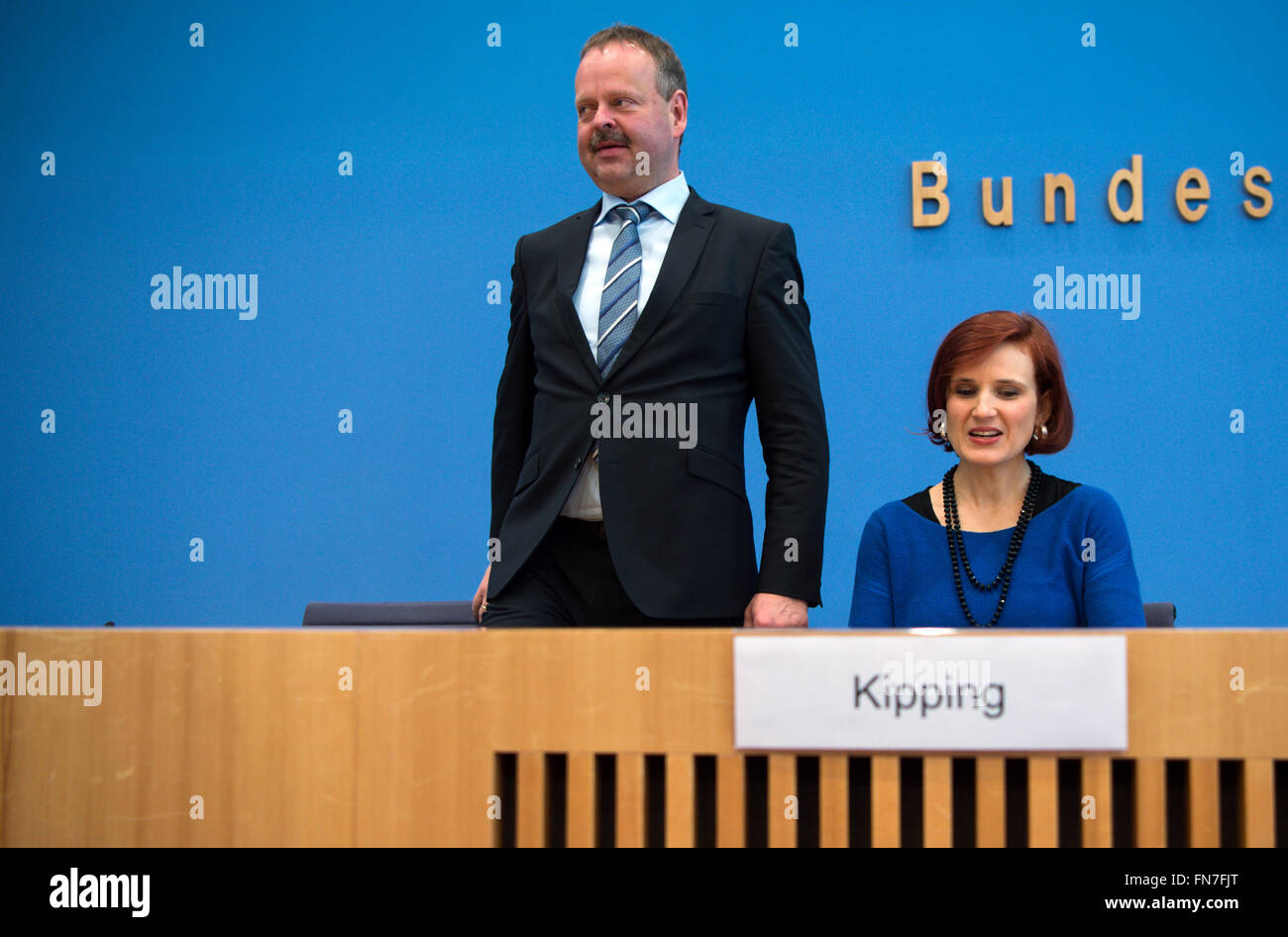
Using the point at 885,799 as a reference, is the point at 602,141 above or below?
above

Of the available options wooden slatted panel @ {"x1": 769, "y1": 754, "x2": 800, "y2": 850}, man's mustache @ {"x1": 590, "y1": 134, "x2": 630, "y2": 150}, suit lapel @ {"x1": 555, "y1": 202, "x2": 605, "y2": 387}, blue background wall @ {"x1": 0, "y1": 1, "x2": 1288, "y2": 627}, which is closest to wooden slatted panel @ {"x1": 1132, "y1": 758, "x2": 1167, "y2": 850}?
wooden slatted panel @ {"x1": 769, "y1": 754, "x2": 800, "y2": 850}

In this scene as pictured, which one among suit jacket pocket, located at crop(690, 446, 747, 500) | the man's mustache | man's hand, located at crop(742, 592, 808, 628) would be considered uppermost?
the man's mustache

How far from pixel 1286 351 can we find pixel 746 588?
6.52 ft

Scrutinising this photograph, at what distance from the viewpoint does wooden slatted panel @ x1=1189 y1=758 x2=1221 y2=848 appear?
74 cm

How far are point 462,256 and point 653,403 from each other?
1.75 metres

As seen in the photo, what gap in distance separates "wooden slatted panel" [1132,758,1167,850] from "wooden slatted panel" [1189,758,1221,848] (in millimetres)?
17

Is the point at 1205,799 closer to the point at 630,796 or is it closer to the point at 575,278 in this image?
the point at 630,796

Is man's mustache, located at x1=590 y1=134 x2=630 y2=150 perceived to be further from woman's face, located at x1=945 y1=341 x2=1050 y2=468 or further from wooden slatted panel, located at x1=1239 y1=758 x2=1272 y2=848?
wooden slatted panel, located at x1=1239 y1=758 x2=1272 y2=848

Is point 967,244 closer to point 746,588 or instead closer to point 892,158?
point 892,158

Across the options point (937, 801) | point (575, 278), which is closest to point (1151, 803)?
point (937, 801)

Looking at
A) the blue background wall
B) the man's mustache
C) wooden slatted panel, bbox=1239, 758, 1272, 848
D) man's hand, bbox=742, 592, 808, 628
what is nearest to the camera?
wooden slatted panel, bbox=1239, 758, 1272, 848

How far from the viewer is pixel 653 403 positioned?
140 centimetres
